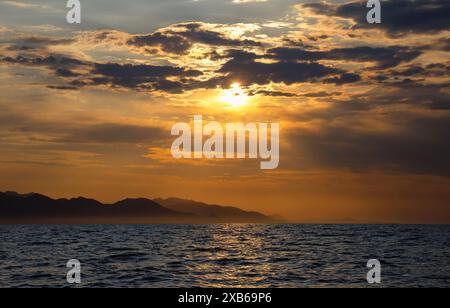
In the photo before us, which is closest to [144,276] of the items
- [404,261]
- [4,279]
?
[4,279]

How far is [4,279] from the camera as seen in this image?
36.7 metres

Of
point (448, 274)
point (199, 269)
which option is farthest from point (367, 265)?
point (199, 269)
